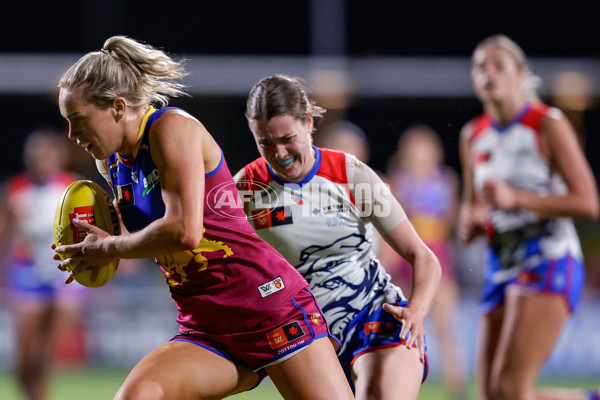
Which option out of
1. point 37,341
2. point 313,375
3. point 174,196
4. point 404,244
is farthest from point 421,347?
point 37,341

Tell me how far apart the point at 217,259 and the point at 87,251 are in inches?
17.4

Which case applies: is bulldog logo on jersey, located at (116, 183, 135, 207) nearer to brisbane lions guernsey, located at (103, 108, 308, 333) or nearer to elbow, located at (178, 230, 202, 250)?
brisbane lions guernsey, located at (103, 108, 308, 333)

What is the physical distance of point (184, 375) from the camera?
2750 mm

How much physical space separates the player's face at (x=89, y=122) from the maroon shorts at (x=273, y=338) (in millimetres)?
766

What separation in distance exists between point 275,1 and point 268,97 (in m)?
13.9

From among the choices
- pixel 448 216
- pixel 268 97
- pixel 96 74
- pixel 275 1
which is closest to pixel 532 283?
pixel 268 97

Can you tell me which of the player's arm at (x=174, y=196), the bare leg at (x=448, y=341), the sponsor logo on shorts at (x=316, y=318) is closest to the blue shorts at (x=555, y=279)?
the sponsor logo on shorts at (x=316, y=318)

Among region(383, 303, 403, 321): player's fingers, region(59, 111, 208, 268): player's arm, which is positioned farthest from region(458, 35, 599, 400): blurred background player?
region(59, 111, 208, 268): player's arm

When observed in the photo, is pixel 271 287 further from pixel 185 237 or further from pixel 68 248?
pixel 68 248

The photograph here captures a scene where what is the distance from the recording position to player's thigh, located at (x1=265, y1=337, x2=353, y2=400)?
2.79 meters

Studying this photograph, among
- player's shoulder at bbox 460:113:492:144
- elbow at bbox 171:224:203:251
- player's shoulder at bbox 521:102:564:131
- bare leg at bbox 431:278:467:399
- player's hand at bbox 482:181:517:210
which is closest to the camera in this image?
elbow at bbox 171:224:203:251

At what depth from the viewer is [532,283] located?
12.9 ft

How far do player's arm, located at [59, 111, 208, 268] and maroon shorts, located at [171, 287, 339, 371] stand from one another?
43 cm

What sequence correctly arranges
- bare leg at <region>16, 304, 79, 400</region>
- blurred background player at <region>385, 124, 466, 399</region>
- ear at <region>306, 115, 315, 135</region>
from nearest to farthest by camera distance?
ear at <region>306, 115, 315, 135</region> → bare leg at <region>16, 304, 79, 400</region> → blurred background player at <region>385, 124, 466, 399</region>
